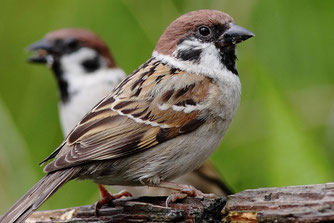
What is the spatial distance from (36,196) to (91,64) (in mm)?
2071

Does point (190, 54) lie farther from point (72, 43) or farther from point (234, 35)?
point (72, 43)

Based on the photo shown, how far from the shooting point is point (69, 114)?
13.8ft

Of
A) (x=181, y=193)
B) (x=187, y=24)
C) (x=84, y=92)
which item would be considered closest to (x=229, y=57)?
(x=187, y=24)

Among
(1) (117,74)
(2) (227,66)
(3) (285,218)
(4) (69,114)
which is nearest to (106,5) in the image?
(1) (117,74)

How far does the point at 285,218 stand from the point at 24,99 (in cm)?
262

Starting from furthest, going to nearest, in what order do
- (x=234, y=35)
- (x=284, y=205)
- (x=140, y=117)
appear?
(x=234, y=35)
(x=140, y=117)
(x=284, y=205)

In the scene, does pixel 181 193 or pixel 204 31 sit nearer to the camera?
pixel 181 193

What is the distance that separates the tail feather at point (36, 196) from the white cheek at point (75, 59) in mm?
1919

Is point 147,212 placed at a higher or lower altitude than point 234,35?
lower

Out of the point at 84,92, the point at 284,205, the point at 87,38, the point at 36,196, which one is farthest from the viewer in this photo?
the point at 87,38

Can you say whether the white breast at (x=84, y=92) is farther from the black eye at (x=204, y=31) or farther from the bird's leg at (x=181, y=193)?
the bird's leg at (x=181, y=193)

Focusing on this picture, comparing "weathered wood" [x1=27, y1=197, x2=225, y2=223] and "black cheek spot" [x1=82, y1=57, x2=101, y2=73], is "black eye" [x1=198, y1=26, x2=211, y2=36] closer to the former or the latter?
"weathered wood" [x1=27, y1=197, x2=225, y2=223]

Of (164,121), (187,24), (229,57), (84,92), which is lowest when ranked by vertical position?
(164,121)

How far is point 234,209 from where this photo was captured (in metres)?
2.46
